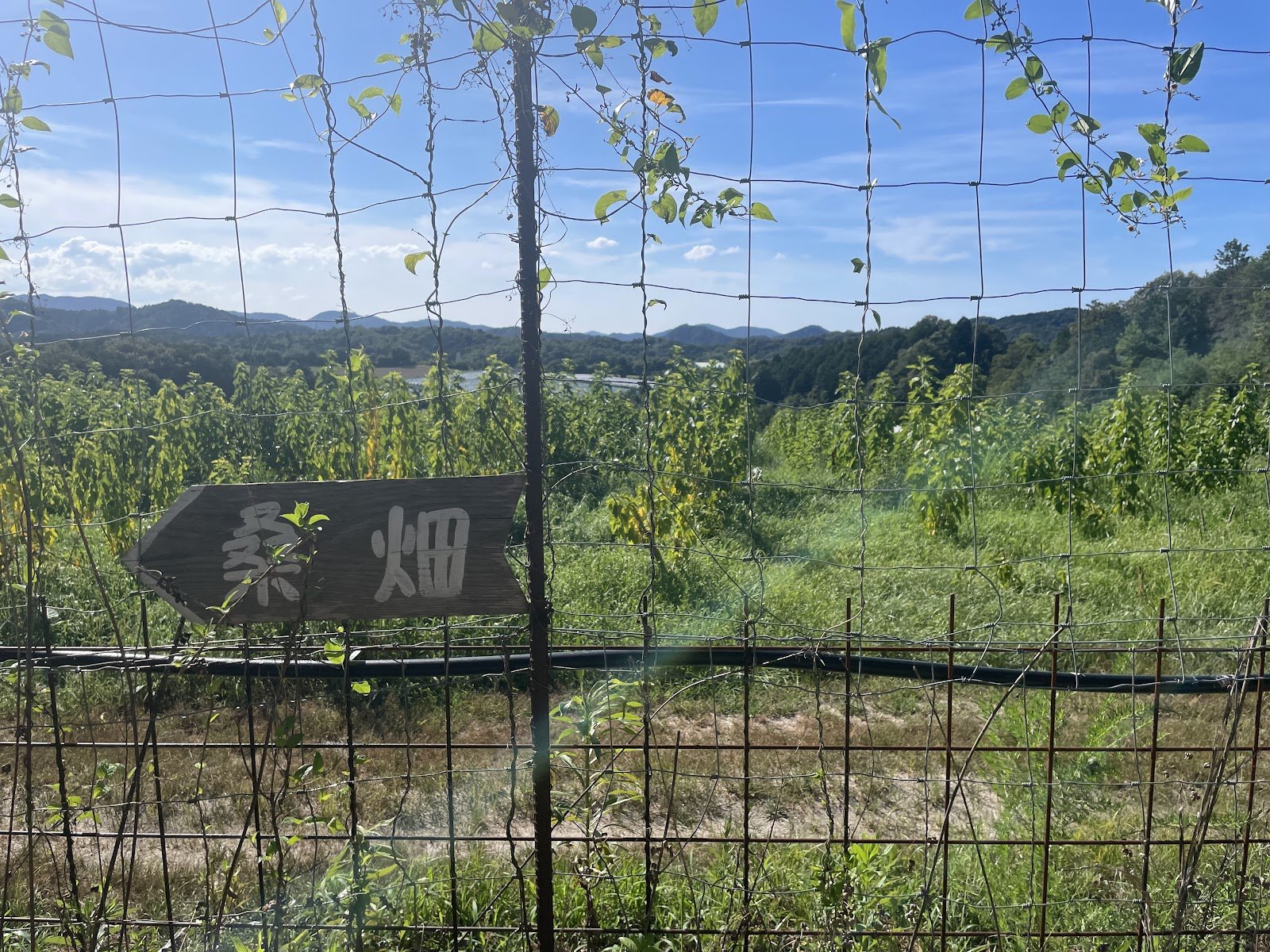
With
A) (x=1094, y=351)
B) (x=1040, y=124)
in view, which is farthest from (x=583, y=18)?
(x=1094, y=351)

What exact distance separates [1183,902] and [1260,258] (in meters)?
9.33

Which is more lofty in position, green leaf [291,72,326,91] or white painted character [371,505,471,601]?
green leaf [291,72,326,91]

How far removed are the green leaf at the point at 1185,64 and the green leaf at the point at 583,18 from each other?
1.30 metres

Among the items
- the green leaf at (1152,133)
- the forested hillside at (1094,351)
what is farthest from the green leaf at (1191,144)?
the forested hillside at (1094,351)

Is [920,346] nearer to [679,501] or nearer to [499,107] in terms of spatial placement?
[679,501]

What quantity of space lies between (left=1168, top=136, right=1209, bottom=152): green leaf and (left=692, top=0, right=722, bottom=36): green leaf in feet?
3.56

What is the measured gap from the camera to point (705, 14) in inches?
74.0

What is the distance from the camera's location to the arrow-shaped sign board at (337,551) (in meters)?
1.95

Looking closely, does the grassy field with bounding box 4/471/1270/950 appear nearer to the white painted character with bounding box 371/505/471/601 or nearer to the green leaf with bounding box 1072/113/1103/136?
the white painted character with bounding box 371/505/471/601

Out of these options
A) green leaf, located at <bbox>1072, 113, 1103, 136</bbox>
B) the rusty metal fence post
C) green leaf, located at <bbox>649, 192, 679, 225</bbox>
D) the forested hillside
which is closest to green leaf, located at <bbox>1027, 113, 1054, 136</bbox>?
green leaf, located at <bbox>1072, 113, 1103, 136</bbox>

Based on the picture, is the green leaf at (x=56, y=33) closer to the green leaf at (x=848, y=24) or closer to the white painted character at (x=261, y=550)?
the white painted character at (x=261, y=550)

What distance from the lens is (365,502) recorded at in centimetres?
198

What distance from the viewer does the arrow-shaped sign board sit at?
1945 millimetres

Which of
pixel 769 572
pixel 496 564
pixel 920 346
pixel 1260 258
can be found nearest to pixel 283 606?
pixel 496 564
